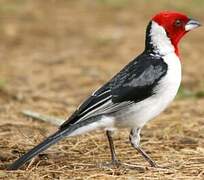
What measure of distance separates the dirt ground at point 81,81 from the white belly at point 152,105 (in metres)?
0.36

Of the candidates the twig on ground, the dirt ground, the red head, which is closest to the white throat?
the red head

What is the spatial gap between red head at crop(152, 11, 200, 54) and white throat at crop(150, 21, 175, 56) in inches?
1.1

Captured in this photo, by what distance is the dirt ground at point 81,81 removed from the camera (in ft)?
17.4

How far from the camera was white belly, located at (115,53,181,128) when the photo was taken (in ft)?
17.1

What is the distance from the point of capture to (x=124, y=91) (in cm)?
522

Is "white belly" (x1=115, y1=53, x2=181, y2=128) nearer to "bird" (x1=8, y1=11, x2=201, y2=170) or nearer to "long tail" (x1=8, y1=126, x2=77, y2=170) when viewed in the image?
"bird" (x1=8, y1=11, x2=201, y2=170)

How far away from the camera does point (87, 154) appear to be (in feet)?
18.5

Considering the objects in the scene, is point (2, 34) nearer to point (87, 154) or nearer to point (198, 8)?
point (198, 8)

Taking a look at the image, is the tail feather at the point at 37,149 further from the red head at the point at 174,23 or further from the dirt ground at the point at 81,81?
the red head at the point at 174,23

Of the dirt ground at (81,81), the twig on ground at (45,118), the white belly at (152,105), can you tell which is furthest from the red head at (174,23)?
the twig on ground at (45,118)

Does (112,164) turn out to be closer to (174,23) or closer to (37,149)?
(37,149)

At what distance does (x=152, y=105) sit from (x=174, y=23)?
777 millimetres

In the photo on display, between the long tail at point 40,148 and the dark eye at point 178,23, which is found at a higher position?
the dark eye at point 178,23

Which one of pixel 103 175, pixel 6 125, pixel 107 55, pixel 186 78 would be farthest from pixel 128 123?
pixel 107 55
